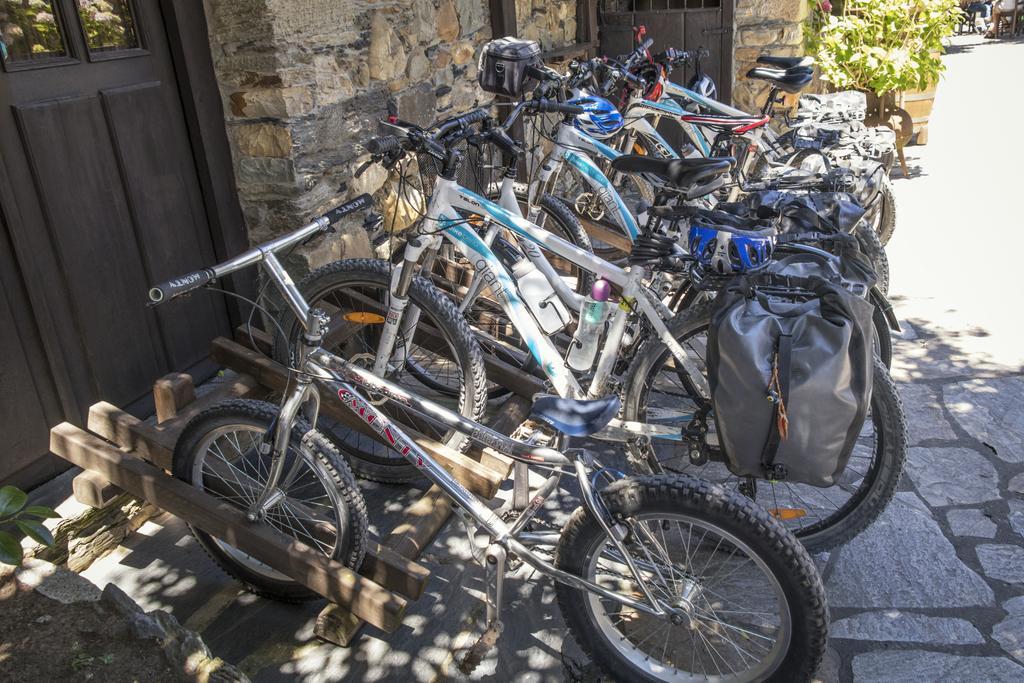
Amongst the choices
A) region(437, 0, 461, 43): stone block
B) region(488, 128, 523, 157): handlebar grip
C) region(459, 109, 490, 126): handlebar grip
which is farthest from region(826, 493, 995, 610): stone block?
region(437, 0, 461, 43): stone block

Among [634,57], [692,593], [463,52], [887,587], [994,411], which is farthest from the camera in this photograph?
[463,52]

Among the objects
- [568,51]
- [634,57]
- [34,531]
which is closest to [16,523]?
[34,531]

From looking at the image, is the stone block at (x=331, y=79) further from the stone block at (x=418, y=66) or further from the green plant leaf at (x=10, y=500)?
the green plant leaf at (x=10, y=500)

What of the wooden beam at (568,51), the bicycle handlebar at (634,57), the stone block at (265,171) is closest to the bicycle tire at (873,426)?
the stone block at (265,171)

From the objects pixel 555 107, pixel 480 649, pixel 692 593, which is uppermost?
pixel 555 107

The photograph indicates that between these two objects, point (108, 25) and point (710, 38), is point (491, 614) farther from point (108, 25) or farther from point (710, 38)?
point (710, 38)

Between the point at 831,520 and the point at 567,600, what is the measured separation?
3.21 feet

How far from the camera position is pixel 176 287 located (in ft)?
7.06

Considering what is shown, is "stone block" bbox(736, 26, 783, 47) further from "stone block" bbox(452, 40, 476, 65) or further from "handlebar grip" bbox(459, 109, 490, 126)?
"handlebar grip" bbox(459, 109, 490, 126)

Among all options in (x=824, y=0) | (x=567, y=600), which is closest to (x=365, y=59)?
(x=567, y=600)

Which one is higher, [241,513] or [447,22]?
[447,22]

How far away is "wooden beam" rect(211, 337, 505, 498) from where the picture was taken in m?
2.72

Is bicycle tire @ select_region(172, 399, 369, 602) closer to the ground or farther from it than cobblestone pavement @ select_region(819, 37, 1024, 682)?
farther from it

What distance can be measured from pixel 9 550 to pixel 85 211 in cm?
166
